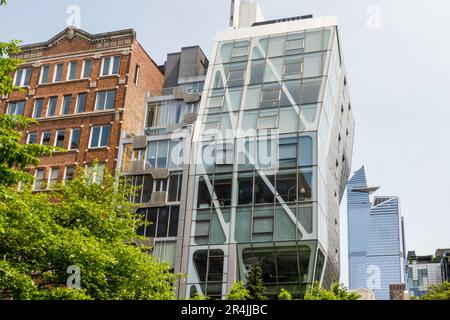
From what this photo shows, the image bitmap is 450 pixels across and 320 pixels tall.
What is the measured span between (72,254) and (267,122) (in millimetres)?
23365

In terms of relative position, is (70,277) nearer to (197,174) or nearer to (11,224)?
(11,224)

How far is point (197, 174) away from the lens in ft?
158

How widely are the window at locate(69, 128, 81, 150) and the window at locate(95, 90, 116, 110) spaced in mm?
2585

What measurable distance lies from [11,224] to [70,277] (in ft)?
11.1

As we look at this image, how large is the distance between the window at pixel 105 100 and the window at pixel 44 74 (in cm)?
568

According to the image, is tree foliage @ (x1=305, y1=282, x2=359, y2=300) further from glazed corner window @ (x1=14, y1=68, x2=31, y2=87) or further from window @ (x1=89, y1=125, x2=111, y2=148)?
glazed corner window @ (x1=14, y1=68, x2=31, y2=87)

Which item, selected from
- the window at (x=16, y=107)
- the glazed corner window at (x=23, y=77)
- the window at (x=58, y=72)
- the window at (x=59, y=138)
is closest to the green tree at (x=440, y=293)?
the window at (x=59, y=138)

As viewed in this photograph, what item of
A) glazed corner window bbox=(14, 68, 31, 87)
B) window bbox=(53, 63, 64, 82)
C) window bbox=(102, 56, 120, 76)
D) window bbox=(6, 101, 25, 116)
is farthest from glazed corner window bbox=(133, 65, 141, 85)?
window bbox=(6, 101, 25, 116)

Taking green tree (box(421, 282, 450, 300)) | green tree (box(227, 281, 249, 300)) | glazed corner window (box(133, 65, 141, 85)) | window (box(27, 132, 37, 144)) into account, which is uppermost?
glazed corner window (box(133, 65, 141, 85))

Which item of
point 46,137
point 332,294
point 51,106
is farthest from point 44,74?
point 332,294

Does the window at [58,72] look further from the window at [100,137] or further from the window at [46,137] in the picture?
the window at [100,137]

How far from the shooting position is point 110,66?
183 feet

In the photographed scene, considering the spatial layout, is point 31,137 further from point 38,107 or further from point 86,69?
point 86,69

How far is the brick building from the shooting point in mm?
52875
